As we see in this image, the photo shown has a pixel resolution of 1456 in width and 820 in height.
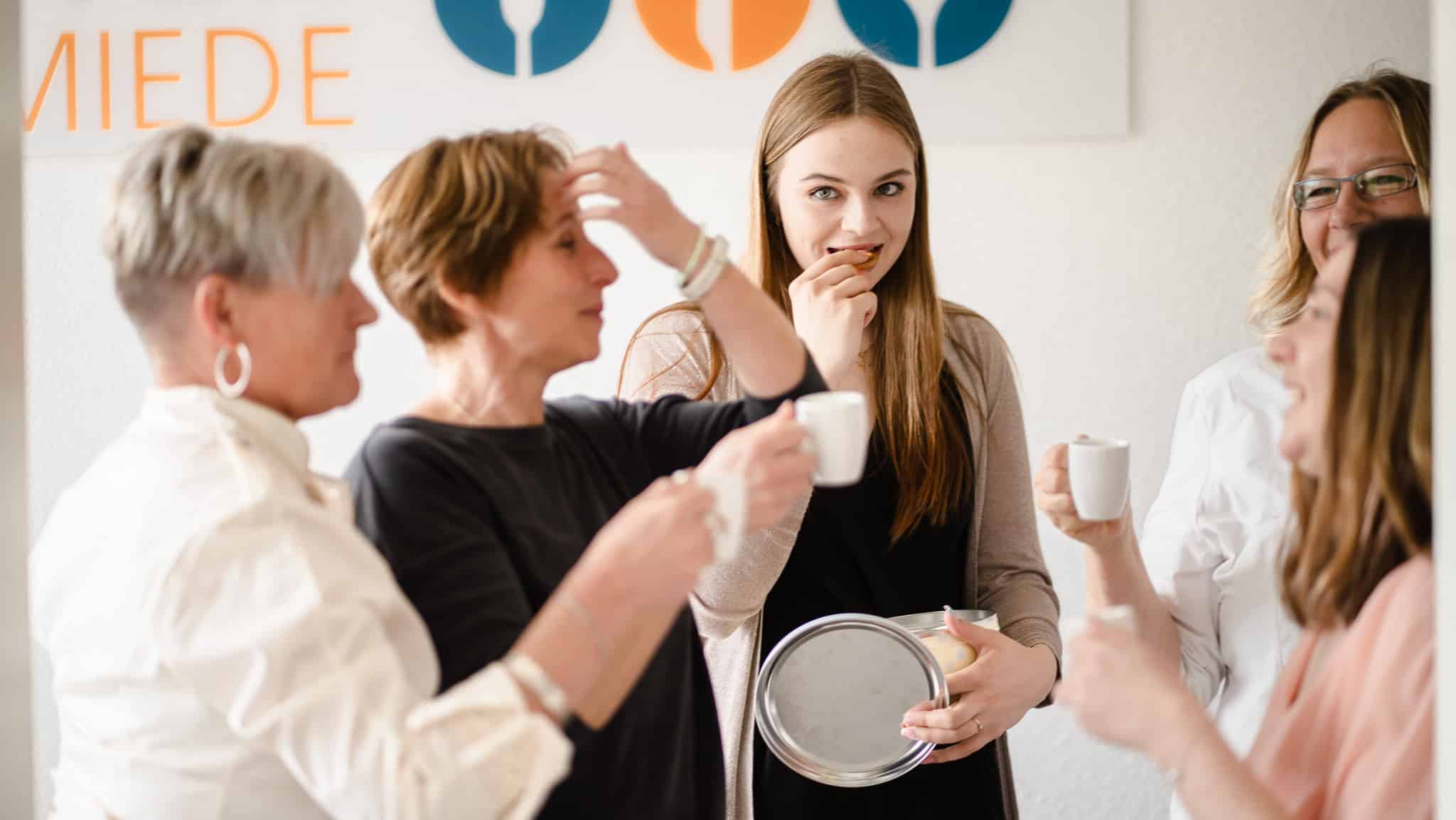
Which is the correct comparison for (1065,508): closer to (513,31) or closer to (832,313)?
(832,313)

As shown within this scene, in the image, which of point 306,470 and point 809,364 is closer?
point 306,470

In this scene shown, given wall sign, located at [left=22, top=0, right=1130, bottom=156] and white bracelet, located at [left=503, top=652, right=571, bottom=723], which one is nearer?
white bracelet, located at [left=503, top=652, right=571, bottom=723]

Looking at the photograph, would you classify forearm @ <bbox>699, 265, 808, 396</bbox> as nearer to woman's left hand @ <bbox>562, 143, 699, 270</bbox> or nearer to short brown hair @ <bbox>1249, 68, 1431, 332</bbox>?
woman's left hand @ <bbox>562, 143, 699, 270</bbox>

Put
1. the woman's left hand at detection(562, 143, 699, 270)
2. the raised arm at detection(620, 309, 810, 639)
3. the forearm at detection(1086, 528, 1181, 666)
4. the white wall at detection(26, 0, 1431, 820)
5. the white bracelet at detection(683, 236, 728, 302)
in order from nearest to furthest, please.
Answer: the woman's left hand at detection(562, 143, 699, 270), the white bracelet at detection(683, 236, 728, 302), the forearm at detection(1086, 528, 1181, 666), the raised arm at detection(620, 309, 810, 639), the white wall at detection(26, 0, 1431, 820)

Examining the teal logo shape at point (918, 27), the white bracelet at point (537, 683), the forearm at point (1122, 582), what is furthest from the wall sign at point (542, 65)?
the white bracelet at point (537, 683)

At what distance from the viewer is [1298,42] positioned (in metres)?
2.75

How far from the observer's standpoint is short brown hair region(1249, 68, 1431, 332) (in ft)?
5.80

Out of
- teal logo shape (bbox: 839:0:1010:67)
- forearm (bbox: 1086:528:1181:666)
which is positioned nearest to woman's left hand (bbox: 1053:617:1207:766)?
forearm (bbox: 1086:528:1181:666)

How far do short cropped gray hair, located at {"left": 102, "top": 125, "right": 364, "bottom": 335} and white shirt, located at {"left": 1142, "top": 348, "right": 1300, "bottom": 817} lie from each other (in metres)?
1.22

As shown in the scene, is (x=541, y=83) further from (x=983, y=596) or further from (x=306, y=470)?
(x=306, y=470)

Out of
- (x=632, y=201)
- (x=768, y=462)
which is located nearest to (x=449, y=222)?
(x=632, y=201)

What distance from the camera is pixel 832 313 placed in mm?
1648

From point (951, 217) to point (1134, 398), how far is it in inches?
22.1


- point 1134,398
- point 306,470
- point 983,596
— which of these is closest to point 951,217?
point 1134,398
